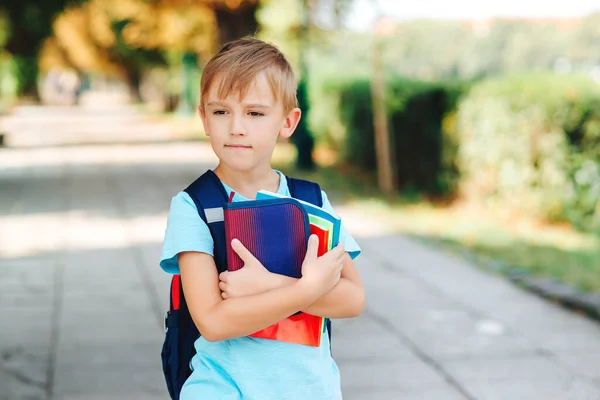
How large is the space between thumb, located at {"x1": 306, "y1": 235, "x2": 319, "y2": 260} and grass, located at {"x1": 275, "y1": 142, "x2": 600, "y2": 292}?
4.89m

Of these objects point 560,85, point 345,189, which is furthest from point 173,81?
point 560,85

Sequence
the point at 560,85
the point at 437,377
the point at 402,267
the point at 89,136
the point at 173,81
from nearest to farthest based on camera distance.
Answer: the point at 437,377
the point at 402,267
the point at 560,85
the point at 89,136
the point at 173,81

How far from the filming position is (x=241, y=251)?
1709mm

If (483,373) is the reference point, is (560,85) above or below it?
above

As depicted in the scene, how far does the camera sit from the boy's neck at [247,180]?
193 cm

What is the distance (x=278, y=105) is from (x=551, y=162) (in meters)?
7.32

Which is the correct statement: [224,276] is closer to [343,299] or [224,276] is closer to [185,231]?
[185,231]

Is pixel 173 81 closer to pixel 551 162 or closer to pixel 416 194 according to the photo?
pixel 416 194

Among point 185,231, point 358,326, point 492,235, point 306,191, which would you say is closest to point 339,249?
point 306,191

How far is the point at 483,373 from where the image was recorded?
4340 mm

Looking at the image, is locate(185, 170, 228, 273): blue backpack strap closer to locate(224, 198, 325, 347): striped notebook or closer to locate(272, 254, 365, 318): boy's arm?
locate(224, 198, 325, 347): striped notebook

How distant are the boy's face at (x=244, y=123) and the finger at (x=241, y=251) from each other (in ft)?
0.73

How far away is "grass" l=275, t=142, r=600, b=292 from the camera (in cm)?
689

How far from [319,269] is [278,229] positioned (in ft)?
0.42
